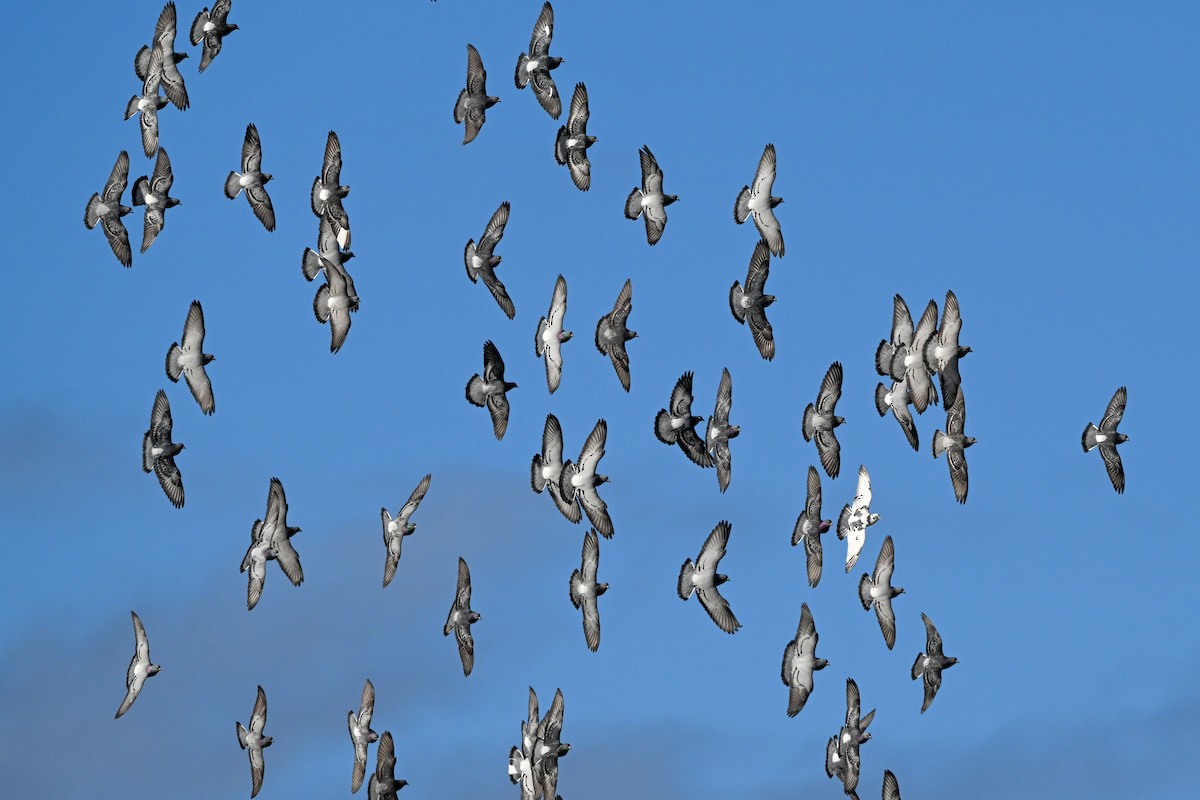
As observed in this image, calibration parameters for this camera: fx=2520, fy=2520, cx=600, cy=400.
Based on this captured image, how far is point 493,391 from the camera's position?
7625 centimetres

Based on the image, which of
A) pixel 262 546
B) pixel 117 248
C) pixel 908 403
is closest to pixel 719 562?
pixel 908 403

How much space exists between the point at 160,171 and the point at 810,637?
992 inches

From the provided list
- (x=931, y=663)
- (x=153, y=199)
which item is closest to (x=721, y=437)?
(x=931, y=663)

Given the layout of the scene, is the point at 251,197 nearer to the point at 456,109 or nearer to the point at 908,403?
the point at 456,109

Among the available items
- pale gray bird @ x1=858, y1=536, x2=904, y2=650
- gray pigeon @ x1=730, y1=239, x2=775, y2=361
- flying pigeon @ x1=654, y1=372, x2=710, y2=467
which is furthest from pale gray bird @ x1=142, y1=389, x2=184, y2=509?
pale gray bird @ x1=858, y1=536, x2=904, y2=650

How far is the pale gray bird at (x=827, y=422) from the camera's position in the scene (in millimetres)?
78938

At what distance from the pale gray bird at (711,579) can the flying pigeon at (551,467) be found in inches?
158

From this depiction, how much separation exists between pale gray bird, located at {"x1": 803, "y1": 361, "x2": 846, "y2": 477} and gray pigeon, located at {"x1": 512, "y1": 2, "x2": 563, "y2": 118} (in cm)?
1195

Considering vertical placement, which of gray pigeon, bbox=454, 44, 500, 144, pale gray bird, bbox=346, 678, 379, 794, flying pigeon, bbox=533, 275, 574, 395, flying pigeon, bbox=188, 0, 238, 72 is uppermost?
flying pigeon, bbox=188, 0, 238, 72

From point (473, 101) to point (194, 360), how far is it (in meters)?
11.6

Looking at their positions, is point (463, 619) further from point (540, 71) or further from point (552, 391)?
point (540, 71)

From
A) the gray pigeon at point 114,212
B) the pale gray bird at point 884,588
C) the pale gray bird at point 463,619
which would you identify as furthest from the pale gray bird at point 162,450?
the pale gray bird at point 884,588

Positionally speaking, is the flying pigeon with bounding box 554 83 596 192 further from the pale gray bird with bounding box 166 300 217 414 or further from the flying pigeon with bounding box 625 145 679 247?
the pale gray bird with bounding box 166 300 217 414

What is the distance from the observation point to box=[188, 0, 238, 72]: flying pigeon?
252 feet
